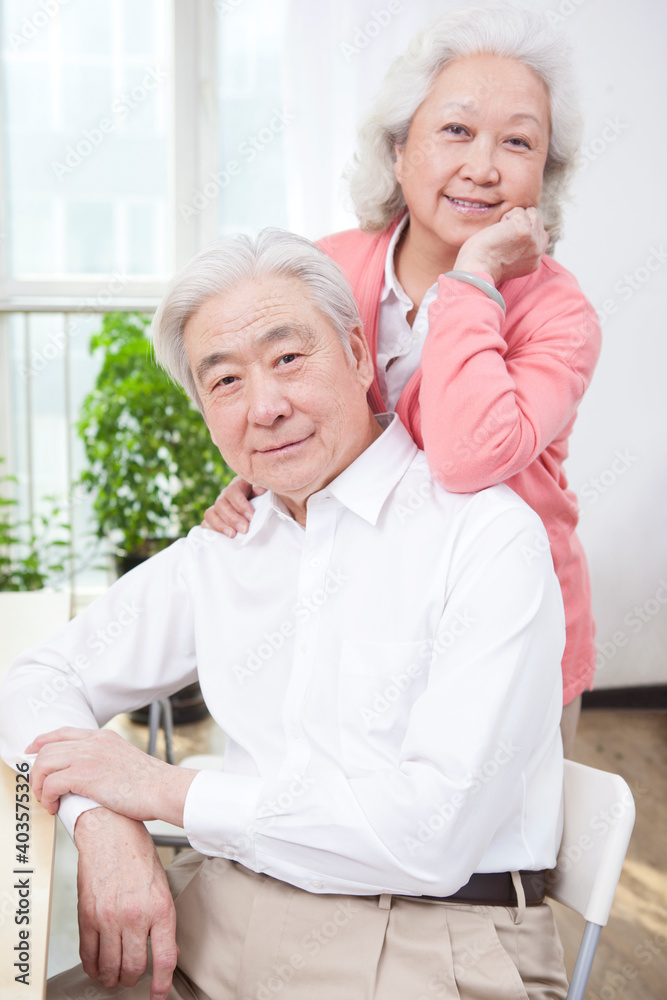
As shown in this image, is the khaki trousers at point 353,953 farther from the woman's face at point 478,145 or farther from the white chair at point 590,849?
the woman's face at point 478,145

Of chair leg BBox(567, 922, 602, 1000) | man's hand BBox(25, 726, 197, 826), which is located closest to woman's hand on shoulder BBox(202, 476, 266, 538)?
man's hand BBox(25, 726, 197, 826)

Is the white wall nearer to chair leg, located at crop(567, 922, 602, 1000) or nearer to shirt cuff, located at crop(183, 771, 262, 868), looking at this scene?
chair leg, located at crop(567, 922, 602, 1000)

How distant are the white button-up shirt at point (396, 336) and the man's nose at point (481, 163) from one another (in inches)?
7.3

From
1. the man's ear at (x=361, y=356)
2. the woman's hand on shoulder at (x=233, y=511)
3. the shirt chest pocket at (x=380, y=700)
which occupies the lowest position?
the shirt chest pocket at (x=380, y=700)

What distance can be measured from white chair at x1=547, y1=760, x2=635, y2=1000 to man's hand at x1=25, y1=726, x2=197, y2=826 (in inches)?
19.3

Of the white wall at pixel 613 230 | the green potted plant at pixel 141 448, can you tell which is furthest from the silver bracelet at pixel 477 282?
the white wall at pixel 613 230

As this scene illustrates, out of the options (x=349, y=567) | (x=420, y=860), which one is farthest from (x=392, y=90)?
(x=420, y=860)

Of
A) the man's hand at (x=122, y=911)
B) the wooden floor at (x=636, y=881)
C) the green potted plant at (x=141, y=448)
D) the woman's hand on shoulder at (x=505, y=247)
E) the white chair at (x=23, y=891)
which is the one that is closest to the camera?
the white chair at (x=23, y=891)

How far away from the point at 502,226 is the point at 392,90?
1.08 ft

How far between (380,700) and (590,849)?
32 cm

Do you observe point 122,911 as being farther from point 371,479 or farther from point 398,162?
point 398,162

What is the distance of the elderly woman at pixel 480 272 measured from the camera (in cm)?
112

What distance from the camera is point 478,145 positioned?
3.99 ft

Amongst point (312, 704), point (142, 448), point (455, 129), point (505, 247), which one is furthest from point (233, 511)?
point (142, 448)
